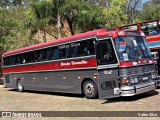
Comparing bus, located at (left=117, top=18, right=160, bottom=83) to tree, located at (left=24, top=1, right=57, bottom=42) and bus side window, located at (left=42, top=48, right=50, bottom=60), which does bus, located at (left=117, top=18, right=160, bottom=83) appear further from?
tree, located at (left=24, top=1, right=57, bottom=42)

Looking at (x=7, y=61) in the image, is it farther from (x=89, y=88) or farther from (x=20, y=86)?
(x=89, y=88)

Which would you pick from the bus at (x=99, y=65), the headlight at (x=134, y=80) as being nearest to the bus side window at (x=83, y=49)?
the bus at (x=99, y=65)

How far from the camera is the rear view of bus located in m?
11.7

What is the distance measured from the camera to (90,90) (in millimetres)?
13586

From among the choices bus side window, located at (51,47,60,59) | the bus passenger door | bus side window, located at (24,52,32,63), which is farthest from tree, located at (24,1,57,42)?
the bus passenger door

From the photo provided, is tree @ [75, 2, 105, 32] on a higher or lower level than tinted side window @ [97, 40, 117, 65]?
higher

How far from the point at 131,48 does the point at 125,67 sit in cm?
109

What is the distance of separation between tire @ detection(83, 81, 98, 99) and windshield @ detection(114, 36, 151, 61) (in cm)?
212

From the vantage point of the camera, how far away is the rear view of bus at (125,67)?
38.5 ft

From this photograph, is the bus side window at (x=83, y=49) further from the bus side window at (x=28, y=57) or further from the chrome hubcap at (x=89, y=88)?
the bus side window at (x=28, y=57)

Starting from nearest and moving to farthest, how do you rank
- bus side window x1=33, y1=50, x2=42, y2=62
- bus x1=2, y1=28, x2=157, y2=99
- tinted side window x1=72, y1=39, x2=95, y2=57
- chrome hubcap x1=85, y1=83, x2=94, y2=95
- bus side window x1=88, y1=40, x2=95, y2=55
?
1. bus x1=2, y1=28, x2=157, y2=99
2. bus side window x1=88, y1=40, x2=95, y2=55
3. tinted side window x1=72, y1=39, x2=95, y2=57
4. chrome hubcap x1=85, y1=83, x2=94, y2=95
5. bus side window x1=33, y1=50, x2=42, y2=62

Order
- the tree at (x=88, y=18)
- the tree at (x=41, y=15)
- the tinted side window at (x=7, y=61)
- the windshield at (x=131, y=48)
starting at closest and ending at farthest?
the windshield at (x=131, y=48), the tinted side window at (x=7, y=61), the tree at (x=88, y=18), the tree at (x=41, y=15)

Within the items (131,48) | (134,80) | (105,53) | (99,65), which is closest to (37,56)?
(99,65)

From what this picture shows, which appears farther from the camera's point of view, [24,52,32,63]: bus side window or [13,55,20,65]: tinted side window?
[13,55,20,65]: tinted side window
